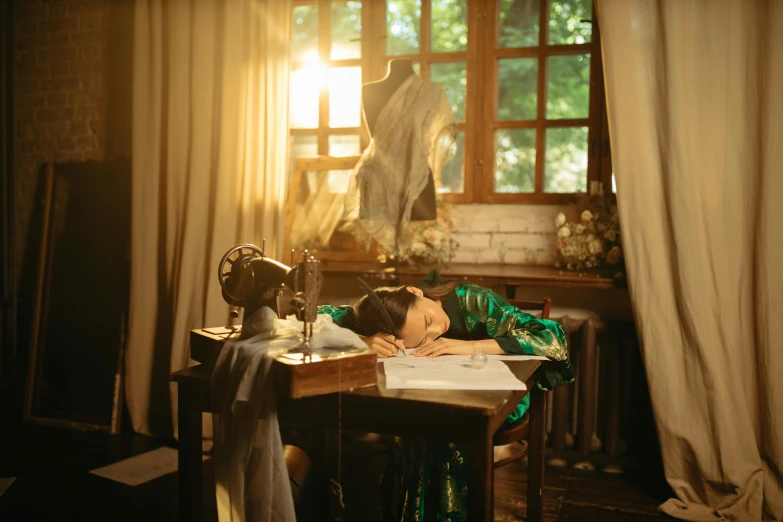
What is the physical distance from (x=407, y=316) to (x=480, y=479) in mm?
592

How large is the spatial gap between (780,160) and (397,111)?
1547mm

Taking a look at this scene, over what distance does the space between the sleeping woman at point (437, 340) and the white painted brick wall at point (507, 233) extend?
1.45 m

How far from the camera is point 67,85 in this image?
4.02 metres

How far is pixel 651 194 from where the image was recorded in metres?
2.80

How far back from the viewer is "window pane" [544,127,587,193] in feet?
11.4

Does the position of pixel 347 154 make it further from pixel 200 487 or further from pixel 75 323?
pixel 200 487

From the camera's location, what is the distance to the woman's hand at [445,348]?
5.93 feet

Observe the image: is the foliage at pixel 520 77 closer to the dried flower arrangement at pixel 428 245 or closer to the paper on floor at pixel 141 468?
the dried flower arrangement at pixel 428 245

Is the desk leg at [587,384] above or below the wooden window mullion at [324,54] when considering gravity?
below

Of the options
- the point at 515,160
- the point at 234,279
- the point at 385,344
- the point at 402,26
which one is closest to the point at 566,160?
the point at 515,160

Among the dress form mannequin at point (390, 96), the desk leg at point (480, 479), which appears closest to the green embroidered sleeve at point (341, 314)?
the desk leg at point (480, 479)

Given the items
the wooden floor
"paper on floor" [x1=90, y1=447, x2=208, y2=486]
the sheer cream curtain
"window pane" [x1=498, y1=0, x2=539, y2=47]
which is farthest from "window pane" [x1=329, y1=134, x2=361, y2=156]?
"paper on floor" [x1=90, y1=447, x2=208, y2=486]

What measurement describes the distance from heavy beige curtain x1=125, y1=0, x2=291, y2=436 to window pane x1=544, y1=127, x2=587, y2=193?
1355mm

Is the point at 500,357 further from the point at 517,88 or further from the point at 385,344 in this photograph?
the point at 517,88
